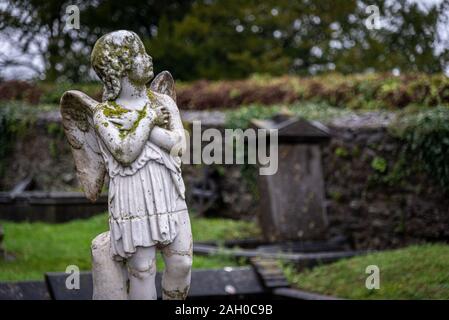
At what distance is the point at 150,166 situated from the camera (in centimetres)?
561

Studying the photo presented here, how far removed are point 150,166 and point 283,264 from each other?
4.63 meters

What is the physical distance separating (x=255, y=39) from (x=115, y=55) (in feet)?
67.2

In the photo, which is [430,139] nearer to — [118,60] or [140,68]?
[140,68]

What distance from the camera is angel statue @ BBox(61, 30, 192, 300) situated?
5523 mm

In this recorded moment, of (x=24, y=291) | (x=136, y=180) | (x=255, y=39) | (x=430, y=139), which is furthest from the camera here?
(x=255, y=39)

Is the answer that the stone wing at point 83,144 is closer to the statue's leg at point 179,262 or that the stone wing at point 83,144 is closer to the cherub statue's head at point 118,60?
the cherub statue's head at point 118,60

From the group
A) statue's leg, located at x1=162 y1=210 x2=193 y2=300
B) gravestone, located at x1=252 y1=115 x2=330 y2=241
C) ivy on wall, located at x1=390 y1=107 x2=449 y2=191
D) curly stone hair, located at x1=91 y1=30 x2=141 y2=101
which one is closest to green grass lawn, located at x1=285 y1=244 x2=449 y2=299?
ivy on wall, located at x1=390 y1=107 x2=449 y2=191

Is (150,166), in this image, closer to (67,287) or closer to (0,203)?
(67,287)

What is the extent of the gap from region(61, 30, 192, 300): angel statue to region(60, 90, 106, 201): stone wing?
6.9 inches

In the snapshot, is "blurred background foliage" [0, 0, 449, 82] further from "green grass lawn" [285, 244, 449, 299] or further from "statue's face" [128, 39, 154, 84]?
"statue's face" [128, 39, 154, 84]

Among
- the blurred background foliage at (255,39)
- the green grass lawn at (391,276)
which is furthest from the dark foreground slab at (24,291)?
the blurred background foliage at (255,39)

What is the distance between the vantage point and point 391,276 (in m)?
8.43

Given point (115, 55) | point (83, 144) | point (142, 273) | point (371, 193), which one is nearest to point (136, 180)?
point (142, 273)

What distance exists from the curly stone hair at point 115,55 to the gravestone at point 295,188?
5886mm
